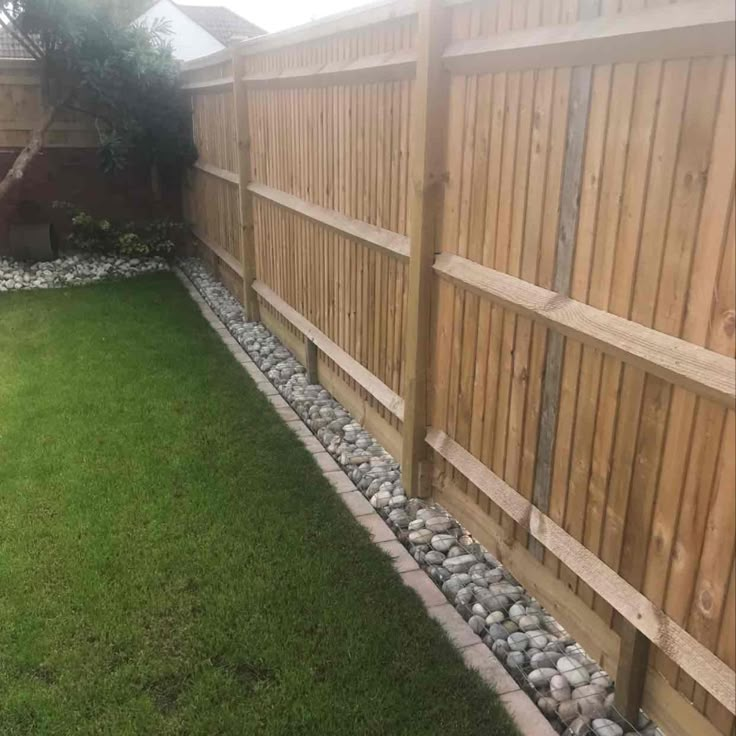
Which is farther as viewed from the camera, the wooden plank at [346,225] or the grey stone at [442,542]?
the wooden plank at [346,225]

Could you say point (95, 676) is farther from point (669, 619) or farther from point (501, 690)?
point (669, 619)

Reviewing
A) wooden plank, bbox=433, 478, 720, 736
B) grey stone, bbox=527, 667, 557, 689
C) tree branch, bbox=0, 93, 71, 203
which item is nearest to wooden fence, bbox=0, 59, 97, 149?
tree branch, bbox=0, 93, 71, 203

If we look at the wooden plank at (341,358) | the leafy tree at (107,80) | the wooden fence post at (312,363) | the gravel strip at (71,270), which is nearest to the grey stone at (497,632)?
the wooden plank at (341,358)

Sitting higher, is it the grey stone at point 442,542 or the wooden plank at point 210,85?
the wooden plank at point 210,85

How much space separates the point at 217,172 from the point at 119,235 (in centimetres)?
220

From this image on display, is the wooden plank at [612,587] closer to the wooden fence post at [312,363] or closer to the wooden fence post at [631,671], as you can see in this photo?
the wooden fence post at [631,671]

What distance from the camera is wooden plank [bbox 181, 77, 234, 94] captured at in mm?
6858

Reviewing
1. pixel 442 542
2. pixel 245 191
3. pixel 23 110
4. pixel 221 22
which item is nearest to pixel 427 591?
pixel 442 542

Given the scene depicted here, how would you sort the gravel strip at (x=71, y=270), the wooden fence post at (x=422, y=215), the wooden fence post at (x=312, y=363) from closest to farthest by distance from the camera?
the wooden fence post at (x=422, y=215)
the wooden fence post at (x=312, y=363)
the gravel strip at (x=71, y=270)

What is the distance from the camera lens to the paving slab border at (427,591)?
8.21 feet

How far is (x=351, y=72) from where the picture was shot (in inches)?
156

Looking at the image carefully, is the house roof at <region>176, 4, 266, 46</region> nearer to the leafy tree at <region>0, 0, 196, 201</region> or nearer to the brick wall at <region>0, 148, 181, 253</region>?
the brick wall at <region>0, 148, 181, 253</region>

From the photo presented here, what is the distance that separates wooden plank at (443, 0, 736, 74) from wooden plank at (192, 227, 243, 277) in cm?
473

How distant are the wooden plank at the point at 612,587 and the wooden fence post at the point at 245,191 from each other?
388 centimetres
